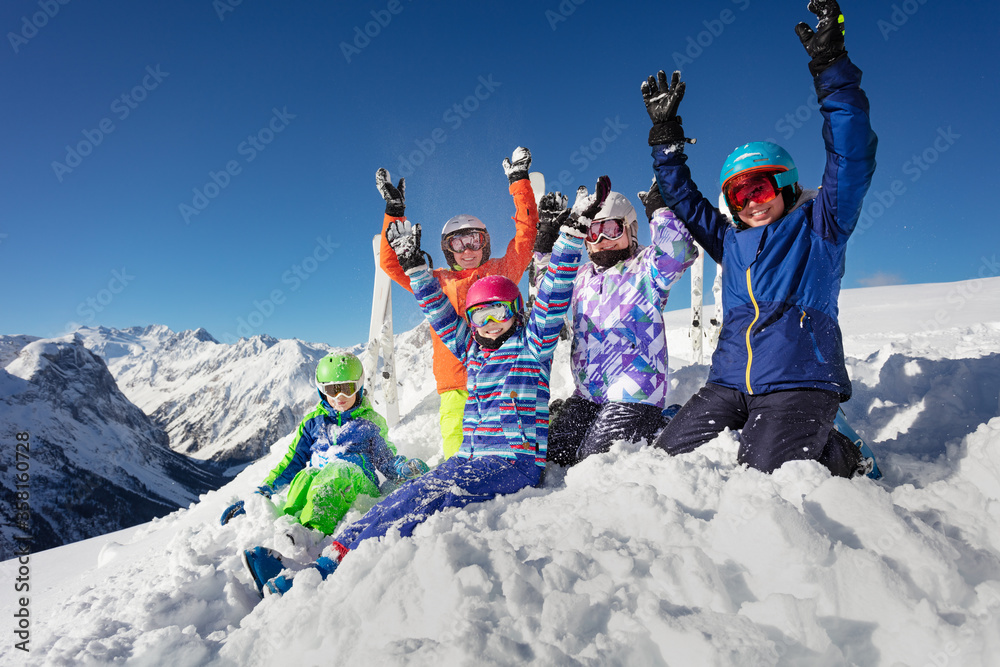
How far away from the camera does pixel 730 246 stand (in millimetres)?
2855

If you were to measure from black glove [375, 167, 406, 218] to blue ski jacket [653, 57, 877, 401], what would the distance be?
3.01 meters

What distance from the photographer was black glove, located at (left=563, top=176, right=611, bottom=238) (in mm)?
2955

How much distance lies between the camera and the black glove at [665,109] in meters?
3.06

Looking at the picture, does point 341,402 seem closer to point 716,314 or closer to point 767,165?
point 767,165

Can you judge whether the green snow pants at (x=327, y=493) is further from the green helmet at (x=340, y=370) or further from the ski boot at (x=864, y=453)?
the ski boot at (x=864, y=453)

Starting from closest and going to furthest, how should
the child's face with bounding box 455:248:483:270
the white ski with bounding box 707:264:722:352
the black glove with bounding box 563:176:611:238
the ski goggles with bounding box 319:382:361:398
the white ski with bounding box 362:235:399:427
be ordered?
1. the black glove with bounding box 563:176:611:238
2. the ski goggles with bounding box 319:382:361:398
3. the child's face with bounding box 455:248:483:270
4. the white ski with bounding box 707:264:722:352
5. the white ski with bounding box 362:235:399:427

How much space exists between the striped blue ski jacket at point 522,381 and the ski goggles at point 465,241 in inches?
55.5

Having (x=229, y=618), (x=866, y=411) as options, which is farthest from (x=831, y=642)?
(x=866, y=411)

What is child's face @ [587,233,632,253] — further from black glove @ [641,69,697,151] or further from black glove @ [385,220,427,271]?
black glove @ [385,220,427,271]

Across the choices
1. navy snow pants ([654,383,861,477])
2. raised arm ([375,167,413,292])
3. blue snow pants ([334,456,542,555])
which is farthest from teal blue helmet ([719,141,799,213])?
raised arm ([375,167,413,292])

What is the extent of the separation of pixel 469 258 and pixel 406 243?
92 centimetres

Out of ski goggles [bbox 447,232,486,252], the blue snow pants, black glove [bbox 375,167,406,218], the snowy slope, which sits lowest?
the snowy slope

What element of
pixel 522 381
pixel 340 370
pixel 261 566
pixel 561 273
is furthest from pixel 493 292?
pixel 261 566

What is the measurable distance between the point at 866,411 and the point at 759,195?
2468 mm
